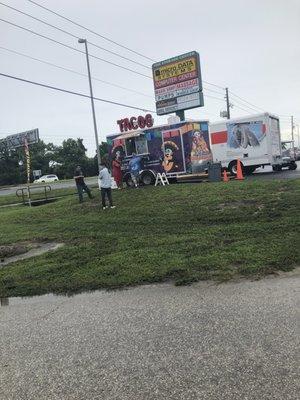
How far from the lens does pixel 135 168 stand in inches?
820

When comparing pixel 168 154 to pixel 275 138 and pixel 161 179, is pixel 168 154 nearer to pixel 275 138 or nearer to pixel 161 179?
pixel 161 179

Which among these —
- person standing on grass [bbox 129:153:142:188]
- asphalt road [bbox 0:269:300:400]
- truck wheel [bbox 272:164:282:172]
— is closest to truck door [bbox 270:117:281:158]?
truck wheel [bbox 272:164:282:172]

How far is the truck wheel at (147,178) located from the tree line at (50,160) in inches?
2393

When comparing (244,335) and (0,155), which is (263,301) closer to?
(244,335)

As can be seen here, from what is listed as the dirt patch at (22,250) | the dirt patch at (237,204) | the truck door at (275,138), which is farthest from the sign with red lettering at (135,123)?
the dirt patch at (22,250)

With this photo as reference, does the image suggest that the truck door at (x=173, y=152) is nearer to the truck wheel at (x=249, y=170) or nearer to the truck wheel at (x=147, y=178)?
the truck wheel at (x=147, y=178)

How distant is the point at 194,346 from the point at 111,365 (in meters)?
0.82

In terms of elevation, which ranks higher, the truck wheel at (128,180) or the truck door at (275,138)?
the truck door at (275,138)

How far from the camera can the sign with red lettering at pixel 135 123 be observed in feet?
74.6

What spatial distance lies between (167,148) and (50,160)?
270 ft

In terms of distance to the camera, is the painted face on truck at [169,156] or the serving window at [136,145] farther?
the serving window at [136,145]

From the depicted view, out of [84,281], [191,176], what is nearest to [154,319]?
[84,281]

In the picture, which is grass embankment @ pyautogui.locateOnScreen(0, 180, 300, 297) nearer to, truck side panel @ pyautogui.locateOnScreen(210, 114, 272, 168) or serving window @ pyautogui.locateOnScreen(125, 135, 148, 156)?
serving window @ pyautogui.locateOnScreen(125, 135, 148, 156)

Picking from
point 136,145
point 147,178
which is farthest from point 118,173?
point 136,145
